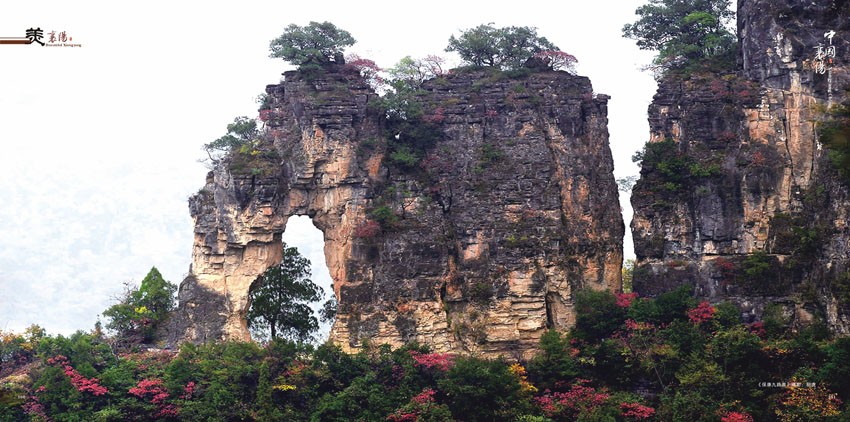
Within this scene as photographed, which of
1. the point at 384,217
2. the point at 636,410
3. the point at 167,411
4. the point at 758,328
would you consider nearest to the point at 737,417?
the point at 636,410

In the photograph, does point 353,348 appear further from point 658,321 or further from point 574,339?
point 658,321

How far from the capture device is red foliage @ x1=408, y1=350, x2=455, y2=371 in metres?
31.3

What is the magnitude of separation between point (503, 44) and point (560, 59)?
2.15m

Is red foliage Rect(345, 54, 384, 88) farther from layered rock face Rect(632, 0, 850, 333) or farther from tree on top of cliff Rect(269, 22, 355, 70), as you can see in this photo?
layered rock face Rect(632, 0, 850, 333)

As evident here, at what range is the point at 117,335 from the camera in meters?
34.9

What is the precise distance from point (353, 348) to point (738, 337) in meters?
12.3

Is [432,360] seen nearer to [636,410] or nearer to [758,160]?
[636,410]

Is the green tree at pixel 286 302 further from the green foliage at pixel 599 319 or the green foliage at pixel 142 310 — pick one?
the green foliage at pixel 599 319

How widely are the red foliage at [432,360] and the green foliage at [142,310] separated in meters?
9.87

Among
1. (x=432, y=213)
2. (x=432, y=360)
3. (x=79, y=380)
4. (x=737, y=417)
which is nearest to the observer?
(x=737, y=417)

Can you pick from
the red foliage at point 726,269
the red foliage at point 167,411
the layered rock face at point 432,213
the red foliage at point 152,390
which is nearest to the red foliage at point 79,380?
the red foliage at point 152,390

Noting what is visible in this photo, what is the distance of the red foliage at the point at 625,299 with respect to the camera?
32500mm

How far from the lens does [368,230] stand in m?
33.8

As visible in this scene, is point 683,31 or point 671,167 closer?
point 671,167
